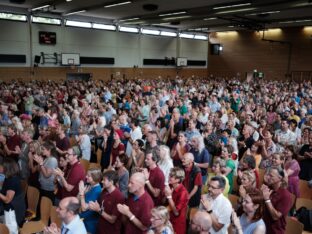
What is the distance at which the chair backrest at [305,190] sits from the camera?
5.14m

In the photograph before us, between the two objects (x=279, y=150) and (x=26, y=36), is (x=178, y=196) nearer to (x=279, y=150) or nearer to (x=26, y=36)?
(x=279, y=150)

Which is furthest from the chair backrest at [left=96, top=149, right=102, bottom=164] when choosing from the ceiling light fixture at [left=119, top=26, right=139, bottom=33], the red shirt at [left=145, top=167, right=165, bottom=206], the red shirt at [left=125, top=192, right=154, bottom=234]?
the ceiling light fixture at [left=119, top=26, right=139, bottom=33]

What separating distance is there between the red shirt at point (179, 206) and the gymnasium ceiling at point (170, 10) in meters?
13.8

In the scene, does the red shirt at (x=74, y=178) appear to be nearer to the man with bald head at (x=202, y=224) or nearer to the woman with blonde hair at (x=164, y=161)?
the woman with blonde hair at (x=164, y=161)

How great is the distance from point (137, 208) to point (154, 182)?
0.89 meters

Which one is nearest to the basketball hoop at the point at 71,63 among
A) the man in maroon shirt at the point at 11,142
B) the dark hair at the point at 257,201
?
the man in maroon shirt at the point at 11,142

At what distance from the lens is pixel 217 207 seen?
3.37 metres

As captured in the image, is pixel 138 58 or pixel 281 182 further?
pixel 138 58

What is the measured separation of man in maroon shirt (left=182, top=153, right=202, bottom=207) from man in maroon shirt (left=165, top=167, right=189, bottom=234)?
0.62 meters

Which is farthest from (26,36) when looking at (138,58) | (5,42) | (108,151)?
(108,151)

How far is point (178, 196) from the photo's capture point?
371 cm

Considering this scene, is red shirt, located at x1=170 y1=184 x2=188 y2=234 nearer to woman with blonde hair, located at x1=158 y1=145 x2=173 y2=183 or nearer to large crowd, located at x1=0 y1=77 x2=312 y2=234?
large crowd, located at x1=0 y1=77 x2=312 y2=234

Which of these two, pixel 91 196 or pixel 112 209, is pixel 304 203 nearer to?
pixel 112 209

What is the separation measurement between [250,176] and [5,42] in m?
18.4
